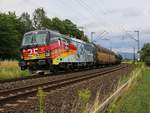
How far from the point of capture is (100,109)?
8859mm

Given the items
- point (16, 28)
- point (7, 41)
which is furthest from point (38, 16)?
point (7, 41)

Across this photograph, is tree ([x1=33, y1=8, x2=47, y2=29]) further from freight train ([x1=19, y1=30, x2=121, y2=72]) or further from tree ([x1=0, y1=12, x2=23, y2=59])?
freight train ([x1=19, y1=30, x2=121, y2=72])

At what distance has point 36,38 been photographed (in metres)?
27.7

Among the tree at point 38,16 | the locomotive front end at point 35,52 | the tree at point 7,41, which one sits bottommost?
the locomotive front end at point 35,52

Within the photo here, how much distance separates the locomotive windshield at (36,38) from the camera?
27327 mm

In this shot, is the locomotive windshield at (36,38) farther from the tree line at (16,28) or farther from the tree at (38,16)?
the tree at (38,16)

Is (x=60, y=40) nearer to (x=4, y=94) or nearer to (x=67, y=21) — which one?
(x=4, y=94)

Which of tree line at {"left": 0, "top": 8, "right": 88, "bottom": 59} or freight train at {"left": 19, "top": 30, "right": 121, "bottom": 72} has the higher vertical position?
tree line at {"left": 0, "top": 8, "right": 88, "bottom": 59}

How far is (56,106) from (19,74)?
16711 mm

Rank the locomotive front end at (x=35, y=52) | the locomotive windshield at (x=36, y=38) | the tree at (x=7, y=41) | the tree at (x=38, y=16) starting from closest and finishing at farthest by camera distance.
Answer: the locomotive front end at (x=35, y=52)
the locomotive windshield at (x=36, y=38)
the tree at (x=7, y=41)
the tree at (x=38, y=16)

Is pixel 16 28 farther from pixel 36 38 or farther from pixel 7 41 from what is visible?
pixel 36 38

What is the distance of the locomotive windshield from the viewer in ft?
89.7

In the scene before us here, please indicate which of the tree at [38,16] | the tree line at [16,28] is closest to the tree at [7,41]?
the tree line at [16,28]

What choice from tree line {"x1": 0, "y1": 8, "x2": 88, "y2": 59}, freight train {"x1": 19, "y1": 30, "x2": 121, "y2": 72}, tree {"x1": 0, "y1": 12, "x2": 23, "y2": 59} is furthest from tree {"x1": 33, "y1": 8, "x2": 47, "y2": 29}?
freight train {"x1": 19, "y1": 30, "x2": 121, "y2": 72}
